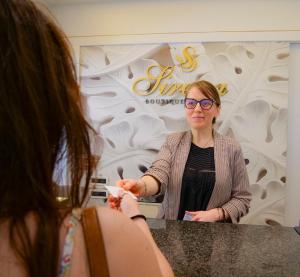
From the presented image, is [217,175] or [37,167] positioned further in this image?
[217,175]

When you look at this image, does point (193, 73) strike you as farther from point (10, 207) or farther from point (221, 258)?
point (10, 207)

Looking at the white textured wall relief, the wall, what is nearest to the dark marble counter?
the white textured wall relief

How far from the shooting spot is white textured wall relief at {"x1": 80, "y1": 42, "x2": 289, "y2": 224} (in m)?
2.73

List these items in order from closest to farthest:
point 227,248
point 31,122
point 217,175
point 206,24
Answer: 1. point 31,122
2. point 227,248
3. point 217,175
4. point 206,24

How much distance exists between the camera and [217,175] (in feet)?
5.39

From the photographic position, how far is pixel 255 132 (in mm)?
2770

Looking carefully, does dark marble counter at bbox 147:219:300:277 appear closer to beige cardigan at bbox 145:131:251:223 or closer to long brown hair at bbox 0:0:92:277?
beige cardigan at bbox 145:131:251:223

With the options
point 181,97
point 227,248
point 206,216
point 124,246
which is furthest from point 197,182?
point 181,97

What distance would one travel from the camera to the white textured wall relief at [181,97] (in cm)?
273

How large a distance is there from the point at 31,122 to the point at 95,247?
0.66ft

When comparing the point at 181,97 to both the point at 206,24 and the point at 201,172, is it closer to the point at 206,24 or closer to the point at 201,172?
the point at 206,24

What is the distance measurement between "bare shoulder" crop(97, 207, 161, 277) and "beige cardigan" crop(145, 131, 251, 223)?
117 centimetres

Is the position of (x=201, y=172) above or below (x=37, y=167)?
below

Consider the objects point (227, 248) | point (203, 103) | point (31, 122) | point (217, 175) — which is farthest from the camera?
point (203, 103)
